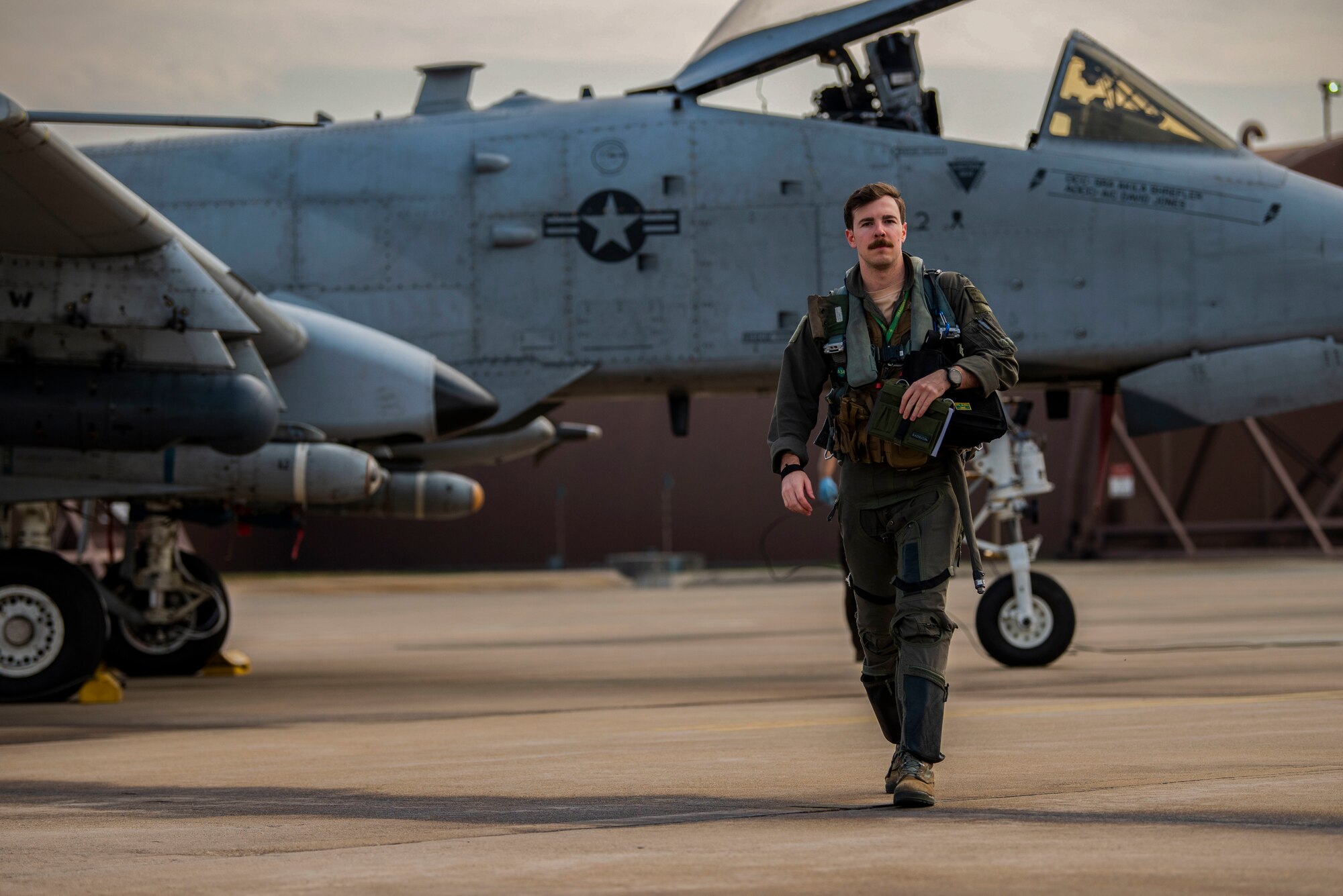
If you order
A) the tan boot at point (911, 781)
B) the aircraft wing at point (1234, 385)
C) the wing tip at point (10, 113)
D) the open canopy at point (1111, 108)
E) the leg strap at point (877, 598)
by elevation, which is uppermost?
the open canopy at point (1111, 108)

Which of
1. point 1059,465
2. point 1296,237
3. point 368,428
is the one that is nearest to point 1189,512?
point 1059,465

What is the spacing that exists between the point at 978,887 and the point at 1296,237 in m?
9.11

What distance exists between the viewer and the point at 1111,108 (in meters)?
11.6

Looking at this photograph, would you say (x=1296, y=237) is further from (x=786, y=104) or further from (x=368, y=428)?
(x=368, y=428)

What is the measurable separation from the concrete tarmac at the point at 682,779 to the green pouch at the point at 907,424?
1105 millimetres

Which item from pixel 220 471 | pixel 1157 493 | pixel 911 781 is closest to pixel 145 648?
pixel 220 471

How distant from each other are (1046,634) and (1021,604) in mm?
276

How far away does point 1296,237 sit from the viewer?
1112 cm

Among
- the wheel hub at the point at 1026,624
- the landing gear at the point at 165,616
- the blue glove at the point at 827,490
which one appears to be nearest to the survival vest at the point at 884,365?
Answer: the blue glove at the point at 827,490

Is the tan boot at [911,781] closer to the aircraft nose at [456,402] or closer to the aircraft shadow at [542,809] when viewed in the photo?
the aircraft shadow at [542,809]

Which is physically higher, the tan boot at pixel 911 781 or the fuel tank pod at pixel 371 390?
the fuel tank pod at pixel 371 390

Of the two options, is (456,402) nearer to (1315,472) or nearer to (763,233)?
(763,233)

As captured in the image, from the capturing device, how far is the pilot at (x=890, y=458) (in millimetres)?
4945

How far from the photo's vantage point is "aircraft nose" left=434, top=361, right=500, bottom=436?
10.6 m
